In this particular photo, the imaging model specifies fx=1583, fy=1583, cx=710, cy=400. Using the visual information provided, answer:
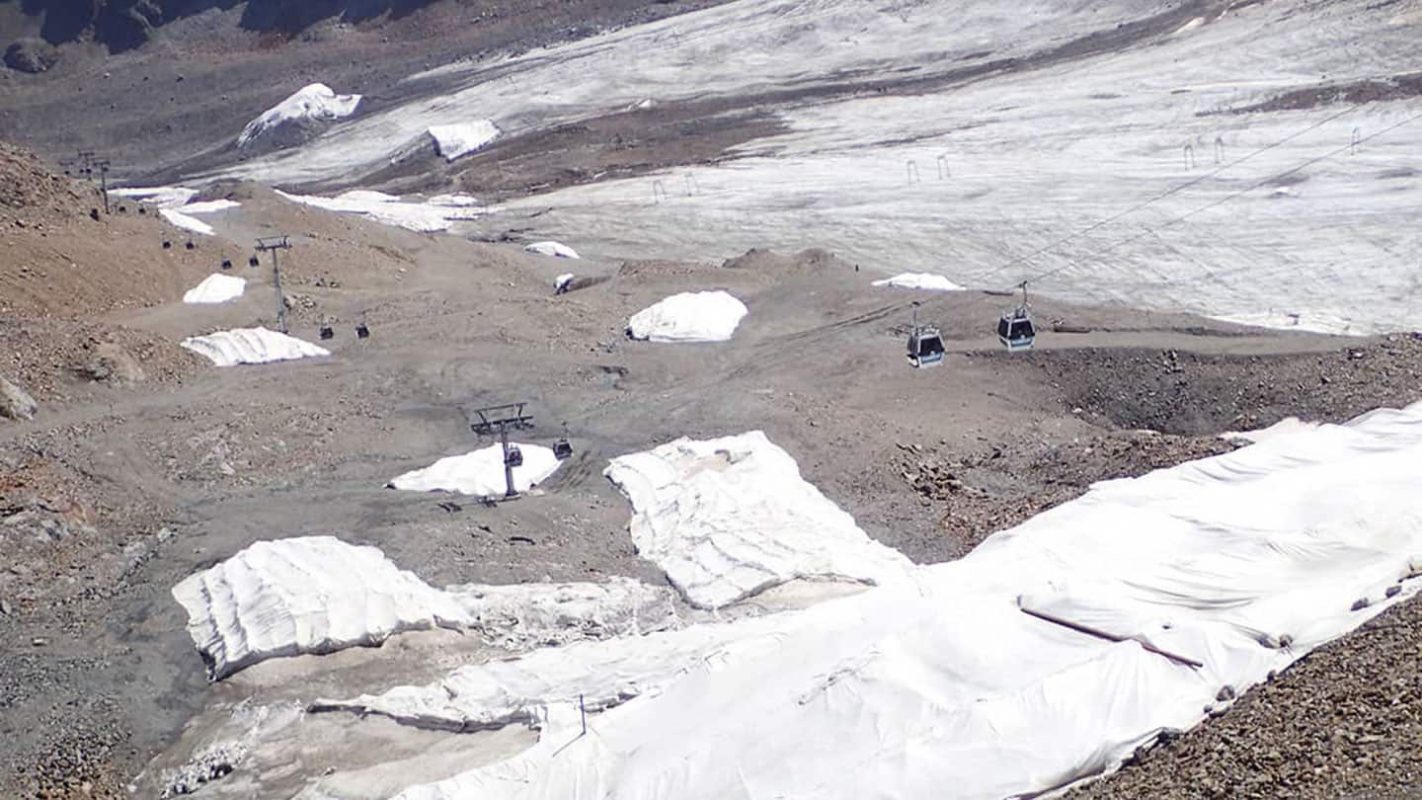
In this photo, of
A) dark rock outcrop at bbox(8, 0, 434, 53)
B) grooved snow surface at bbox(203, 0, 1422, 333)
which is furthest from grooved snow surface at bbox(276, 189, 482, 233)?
dark rock outcrop at bbox(8, 0, 434, 53)

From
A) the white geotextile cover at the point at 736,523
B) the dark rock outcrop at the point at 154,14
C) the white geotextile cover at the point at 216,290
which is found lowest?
the white geotextile cover at the point at 736,523

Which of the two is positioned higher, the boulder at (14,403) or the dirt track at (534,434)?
the boulder at (14,403)

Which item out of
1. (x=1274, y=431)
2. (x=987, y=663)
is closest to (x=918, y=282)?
(x=1274, y=431)

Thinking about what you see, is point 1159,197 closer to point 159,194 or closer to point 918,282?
point 918,282

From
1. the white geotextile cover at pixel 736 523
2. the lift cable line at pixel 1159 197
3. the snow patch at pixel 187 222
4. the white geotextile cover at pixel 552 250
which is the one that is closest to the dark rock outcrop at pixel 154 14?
the white geotextile cover at pixel 552 250

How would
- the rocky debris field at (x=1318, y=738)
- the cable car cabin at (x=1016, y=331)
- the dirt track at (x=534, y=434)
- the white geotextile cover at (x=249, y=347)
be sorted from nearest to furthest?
1. the rocky debris field at (x=1318, y=738)
2. the dirt track at (x=534, y=434)
3. the cable car cabin at (x=1016, y=331)
4. the white geotextile cover at (x=249, y=347)

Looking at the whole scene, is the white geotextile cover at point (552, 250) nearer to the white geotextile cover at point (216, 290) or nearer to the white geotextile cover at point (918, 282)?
the white geotextile cover at point (216, 290)
